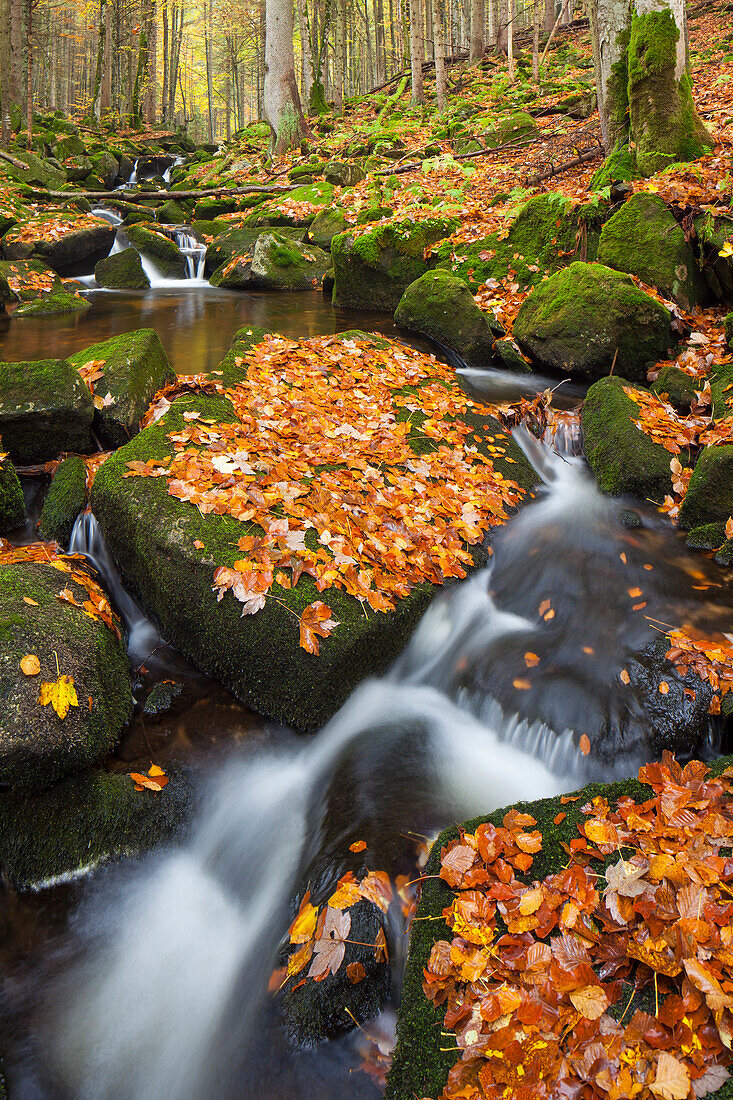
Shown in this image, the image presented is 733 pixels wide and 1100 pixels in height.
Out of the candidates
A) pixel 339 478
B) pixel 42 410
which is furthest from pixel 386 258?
pixel 42 410

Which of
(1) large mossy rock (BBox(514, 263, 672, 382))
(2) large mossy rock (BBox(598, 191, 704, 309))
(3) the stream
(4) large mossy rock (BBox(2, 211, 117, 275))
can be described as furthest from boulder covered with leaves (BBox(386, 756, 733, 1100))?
(4) large mossy rock (BBox(2, 211, 117, 275))

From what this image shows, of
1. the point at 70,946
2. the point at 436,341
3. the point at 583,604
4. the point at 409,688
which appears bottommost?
the point at 70,946

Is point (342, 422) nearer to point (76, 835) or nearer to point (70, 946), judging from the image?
point (76, 835)

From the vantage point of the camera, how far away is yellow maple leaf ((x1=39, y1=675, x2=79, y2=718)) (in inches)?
119

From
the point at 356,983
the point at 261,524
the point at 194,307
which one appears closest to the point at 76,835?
the point at 356,983

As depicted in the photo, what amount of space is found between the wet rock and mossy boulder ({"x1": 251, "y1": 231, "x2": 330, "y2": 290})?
1223 cm

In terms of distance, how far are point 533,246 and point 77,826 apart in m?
9.64

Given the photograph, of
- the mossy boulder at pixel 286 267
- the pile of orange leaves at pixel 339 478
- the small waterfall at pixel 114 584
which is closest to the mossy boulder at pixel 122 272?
the mossy boulder at pixel 286 267

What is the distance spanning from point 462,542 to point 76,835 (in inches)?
132

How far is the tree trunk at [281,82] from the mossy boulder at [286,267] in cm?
1080

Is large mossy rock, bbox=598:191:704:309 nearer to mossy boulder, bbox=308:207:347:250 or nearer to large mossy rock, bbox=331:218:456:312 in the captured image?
large mossy rock, bbox=331:218:456:312

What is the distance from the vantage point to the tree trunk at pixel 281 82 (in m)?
18.1

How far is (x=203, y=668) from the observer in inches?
155

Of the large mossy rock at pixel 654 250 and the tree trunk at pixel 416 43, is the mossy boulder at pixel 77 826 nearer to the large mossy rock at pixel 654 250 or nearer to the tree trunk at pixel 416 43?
the large mossy rock at pixel 654 250
